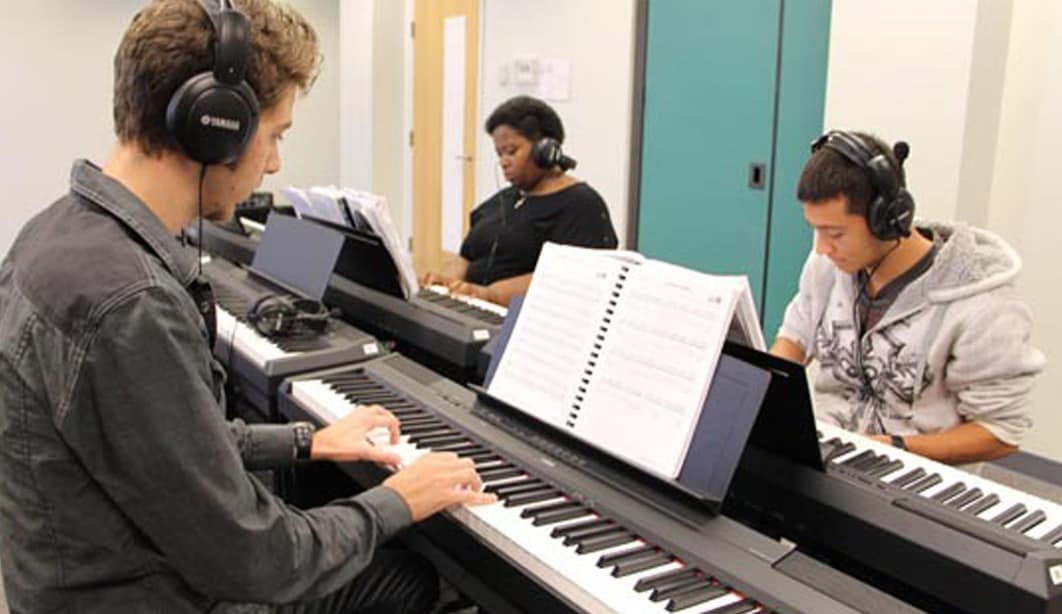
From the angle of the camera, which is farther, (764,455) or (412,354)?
(412,354)

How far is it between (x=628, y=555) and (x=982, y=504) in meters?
0.52

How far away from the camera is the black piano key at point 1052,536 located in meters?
1.17

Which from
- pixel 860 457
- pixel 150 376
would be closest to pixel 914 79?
pixel 860 457

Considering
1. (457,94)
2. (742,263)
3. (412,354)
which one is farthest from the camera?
(457,94)

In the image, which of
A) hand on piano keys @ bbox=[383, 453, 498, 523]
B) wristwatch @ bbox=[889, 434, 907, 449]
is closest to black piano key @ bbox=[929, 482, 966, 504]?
wristwatch @ bbox=[889, 434, 907, 449]

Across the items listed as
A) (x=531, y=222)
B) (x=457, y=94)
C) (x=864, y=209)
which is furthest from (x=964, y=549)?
(x=457, y=94)

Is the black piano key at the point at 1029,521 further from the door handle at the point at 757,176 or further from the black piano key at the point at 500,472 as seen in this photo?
the door handle at the point at 757,176

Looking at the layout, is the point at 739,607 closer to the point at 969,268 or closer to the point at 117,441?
the point at 117,441

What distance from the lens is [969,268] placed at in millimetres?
1698

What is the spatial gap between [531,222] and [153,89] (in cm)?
192

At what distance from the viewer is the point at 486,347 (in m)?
1.99

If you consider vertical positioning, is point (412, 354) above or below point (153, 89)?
below

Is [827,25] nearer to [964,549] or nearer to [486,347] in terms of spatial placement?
[486,347]

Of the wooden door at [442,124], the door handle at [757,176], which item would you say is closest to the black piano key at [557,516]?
the door handle at [757,176]
